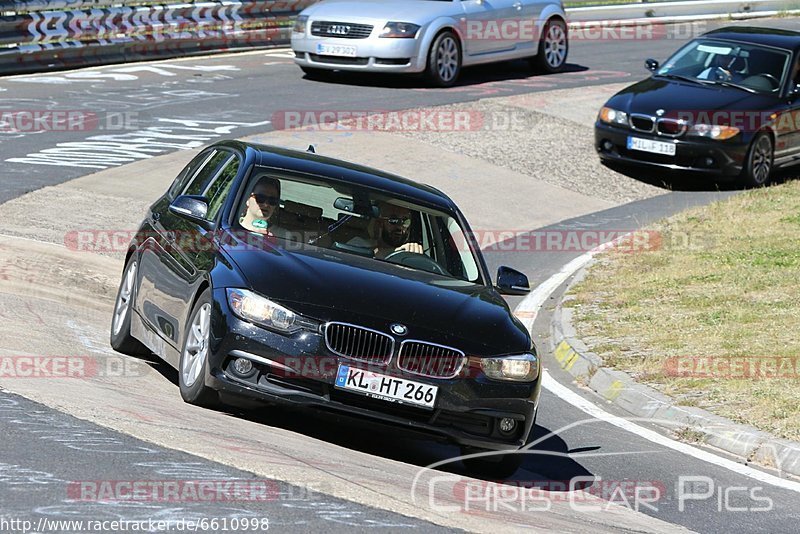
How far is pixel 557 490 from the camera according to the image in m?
7.46

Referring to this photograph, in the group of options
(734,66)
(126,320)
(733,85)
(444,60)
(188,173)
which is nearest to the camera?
(126,320)

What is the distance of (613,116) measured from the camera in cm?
1862

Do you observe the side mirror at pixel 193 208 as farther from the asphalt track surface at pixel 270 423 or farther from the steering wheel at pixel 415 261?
the asphalt track surface at pixel 270 423

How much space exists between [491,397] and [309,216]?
6.09 feet

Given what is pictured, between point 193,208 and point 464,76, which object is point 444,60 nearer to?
point 464,76

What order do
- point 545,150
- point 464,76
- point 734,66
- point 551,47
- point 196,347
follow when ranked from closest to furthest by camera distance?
1. point 196,347
2. point 734,66
3. point 545,150
4. point 464,76
5. point 551,47

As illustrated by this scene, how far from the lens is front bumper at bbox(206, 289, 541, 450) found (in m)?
7.10

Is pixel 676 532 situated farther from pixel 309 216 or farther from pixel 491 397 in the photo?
pixel 309 216

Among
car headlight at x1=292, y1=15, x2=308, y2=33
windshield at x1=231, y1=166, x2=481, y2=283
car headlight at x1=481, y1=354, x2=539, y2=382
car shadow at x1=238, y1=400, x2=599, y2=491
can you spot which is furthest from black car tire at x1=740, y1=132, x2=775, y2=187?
car headlight at x1=481, y1=354, x2=539, y2=382

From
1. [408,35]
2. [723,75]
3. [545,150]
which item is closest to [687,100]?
[723,75]

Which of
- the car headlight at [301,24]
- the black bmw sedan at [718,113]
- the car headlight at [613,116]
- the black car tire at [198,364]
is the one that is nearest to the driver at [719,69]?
the black bmw sedan at [718,113]

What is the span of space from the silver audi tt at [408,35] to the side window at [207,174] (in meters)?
12.1

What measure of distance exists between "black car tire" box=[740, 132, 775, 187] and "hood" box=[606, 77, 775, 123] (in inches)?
17.1

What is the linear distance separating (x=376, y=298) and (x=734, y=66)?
1307cm
